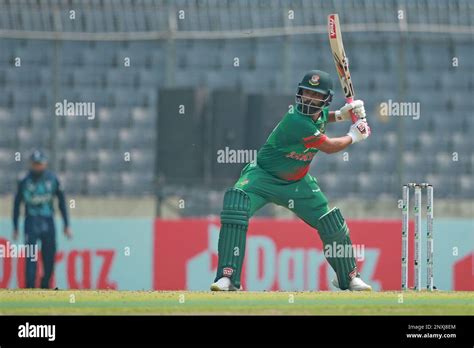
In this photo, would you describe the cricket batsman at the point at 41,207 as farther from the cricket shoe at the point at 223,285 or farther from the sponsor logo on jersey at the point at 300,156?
the sponsor logo on jersey at the point at 300,156

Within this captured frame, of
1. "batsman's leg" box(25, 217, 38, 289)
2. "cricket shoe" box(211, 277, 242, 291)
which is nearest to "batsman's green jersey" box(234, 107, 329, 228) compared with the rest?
"cricket shoe" box(211, 277, 242, 291)

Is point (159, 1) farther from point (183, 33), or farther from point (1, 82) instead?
point (1, 82)

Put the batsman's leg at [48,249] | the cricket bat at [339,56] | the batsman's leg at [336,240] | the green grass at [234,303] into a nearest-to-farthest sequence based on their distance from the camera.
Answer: the green grass at [234,303]
the batsman's leg at [336,240]
the cricket bat at [339,56]
the batsman's leg at [48,249]

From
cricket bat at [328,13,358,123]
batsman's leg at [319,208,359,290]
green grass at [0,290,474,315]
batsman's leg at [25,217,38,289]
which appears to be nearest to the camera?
green grass at [0,290,474,315]

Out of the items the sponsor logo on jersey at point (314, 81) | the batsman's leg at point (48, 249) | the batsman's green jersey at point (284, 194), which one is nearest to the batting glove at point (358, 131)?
the batsman's green jersey at point (284, 194)

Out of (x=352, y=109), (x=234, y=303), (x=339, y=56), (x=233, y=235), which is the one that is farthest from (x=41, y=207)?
(x=234, y=303)

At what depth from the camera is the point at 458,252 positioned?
1582cm

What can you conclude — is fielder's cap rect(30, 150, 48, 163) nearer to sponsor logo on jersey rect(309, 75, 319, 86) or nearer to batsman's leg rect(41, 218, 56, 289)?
batsman's leg rect(41, 218, 56, 289)

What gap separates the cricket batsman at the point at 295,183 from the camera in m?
11.3

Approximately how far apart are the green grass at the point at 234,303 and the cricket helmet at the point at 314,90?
1465mm

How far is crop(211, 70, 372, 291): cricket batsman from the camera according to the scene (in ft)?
37.1

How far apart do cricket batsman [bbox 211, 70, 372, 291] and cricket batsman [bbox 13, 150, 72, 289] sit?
4.80 metres

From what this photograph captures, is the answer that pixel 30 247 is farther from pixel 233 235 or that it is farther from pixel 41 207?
pixel 233 235

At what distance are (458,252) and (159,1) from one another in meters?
4.64
